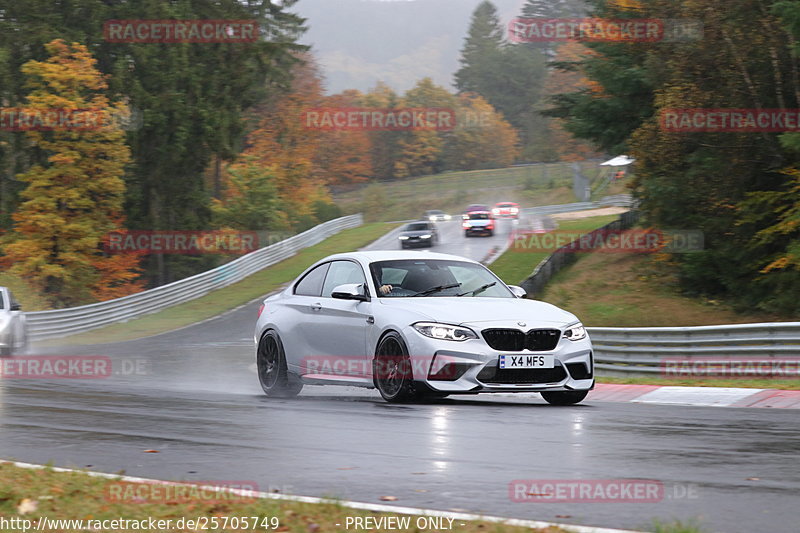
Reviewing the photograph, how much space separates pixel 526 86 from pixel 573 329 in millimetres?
153681

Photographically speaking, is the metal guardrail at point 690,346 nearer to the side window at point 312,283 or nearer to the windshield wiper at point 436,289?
the windshield wiper at point 436,289

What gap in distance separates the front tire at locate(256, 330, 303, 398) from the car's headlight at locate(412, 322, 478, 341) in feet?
8.13

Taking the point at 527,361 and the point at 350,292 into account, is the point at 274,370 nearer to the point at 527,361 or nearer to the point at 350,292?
the point at 350,292

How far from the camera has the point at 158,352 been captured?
27453mm

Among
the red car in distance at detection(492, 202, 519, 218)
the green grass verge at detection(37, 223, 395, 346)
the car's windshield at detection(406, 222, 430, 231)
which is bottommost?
the green grass verge at detection(37, 223, 395, 346)

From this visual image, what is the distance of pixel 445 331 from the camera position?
35.0ft

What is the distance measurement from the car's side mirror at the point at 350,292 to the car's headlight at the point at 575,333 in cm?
212

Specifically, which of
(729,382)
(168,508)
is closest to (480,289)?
(729,382)

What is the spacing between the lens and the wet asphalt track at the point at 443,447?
563 centimetres

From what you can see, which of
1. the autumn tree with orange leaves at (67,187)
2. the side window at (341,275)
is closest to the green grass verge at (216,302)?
the autumn tree with orange leaves at (67,187)

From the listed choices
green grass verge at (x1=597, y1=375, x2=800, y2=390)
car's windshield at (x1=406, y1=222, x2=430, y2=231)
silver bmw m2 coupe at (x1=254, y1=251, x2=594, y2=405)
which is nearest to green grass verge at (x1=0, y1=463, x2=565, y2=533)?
silver bmw m2 coupe at (x1=254, y1=251, x2=594, y2=405)

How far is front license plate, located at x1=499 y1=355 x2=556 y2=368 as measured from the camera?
1061cm

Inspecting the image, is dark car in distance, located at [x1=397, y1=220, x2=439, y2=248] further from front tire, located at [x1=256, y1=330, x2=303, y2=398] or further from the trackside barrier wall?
front tire, located at [x1=256, y1=330, x2=303, y2=398]

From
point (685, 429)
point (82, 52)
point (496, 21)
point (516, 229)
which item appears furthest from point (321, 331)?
point (496, 21)
